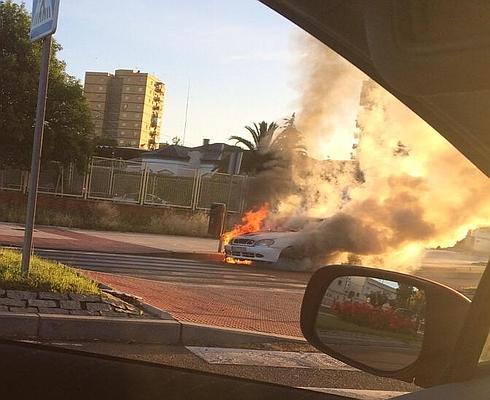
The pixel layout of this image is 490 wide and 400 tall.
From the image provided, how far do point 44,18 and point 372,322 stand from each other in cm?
579

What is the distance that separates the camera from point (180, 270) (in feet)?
40.6

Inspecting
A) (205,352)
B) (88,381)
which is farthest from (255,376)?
(88,381)

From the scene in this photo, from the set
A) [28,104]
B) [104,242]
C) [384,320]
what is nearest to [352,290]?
[384,320]

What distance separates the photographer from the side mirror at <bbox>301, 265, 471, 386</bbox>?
147 centimetres

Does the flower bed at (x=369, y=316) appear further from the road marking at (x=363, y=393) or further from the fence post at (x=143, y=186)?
the fence post at (x=143, y=186)

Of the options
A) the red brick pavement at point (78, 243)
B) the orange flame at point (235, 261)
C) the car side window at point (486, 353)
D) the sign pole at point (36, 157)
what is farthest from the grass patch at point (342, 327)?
the orange flame at point (235, 261)

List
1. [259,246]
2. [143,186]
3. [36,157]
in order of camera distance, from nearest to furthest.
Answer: [36,157], [259,246], [143,186]

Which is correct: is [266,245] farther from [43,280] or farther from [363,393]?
[363,393]

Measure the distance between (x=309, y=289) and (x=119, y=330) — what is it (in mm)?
4183

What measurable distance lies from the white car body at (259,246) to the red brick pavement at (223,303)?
13.1 ft

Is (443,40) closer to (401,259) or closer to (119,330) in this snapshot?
(119,330)

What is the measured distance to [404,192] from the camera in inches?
376

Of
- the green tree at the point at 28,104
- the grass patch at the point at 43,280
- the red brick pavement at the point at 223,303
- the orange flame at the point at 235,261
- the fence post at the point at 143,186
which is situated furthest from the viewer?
the fence post at the point at 143,186

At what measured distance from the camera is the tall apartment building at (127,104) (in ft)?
87.4
